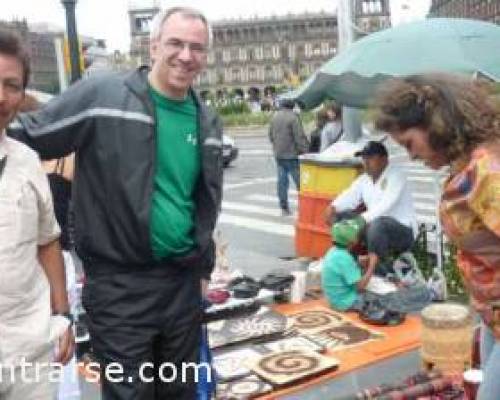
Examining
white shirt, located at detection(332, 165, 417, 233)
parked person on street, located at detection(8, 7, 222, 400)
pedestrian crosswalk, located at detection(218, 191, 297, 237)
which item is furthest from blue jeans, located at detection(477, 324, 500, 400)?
pedestrian crosswalk, located at detection(218, 191, 297, 237)

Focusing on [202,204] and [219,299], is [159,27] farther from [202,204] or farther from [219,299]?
[219,299]

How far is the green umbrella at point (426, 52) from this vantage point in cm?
539

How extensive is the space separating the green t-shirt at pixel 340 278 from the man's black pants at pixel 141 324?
2.76m

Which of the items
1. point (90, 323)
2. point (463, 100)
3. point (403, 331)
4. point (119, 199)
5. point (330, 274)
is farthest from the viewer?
point (330, 274)

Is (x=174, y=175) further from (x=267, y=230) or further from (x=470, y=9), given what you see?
(x=470, y=9)

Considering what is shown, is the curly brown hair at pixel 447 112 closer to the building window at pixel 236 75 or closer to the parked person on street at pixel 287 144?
the parked person on street at pixel 287 144

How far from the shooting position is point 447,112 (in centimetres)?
247

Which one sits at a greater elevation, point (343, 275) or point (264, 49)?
point (264, 49)

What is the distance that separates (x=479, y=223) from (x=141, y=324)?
1340mm

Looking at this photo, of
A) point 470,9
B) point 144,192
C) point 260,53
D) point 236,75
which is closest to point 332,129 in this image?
point 144,192

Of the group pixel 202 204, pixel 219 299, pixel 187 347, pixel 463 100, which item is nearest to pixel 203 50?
pixel 202 204

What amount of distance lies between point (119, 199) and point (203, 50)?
668 millimetres

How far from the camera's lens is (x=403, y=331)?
5.33m

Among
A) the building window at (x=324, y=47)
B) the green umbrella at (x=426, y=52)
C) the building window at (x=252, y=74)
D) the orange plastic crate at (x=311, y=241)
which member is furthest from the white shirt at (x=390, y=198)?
the building window at (x=252, y=74)
